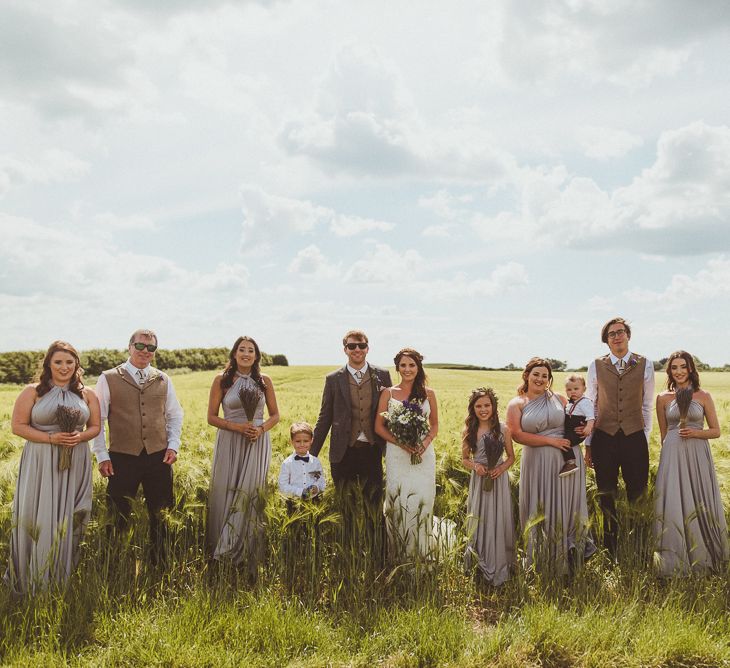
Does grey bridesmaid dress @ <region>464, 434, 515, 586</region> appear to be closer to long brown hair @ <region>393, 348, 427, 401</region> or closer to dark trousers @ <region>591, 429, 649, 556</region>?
long brown hair @ <region>393, 348, 427, 401</region>

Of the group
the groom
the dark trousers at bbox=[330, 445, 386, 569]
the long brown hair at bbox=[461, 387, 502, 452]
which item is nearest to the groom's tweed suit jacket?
the groom

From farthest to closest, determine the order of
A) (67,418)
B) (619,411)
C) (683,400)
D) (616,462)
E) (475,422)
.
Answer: (616,462) → (619,411) → (683,400) → (475,422) → (67,418)

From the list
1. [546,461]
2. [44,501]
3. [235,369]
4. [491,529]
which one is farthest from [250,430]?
[546,461]

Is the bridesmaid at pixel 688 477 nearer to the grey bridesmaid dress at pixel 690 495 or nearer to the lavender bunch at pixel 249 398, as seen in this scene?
the grey bridesmaid dress at pixel 690 495

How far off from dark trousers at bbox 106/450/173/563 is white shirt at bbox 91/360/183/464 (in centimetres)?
13

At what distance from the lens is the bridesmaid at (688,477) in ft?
25.4

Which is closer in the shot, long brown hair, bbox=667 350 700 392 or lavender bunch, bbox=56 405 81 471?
lavender bunch, bbox=56 405 81 471

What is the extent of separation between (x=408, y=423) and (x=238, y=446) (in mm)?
2017

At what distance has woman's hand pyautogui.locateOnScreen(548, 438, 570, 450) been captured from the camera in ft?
23.9

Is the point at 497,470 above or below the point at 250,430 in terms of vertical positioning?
below

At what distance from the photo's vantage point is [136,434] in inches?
278

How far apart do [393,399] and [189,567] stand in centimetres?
291

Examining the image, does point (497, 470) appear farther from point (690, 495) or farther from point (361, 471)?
point (690, 495)

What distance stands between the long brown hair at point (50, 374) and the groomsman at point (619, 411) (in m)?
5.89
